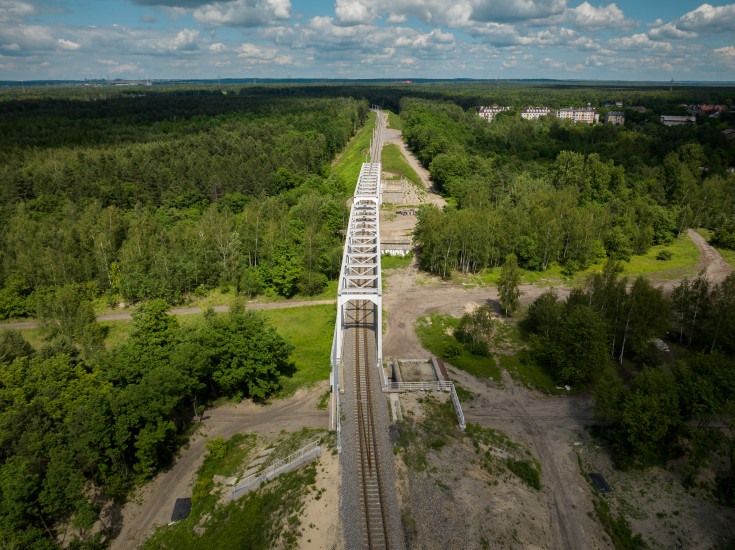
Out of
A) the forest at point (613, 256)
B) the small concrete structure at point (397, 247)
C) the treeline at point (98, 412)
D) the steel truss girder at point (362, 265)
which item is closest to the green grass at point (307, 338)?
the treeline at point (98, 412)

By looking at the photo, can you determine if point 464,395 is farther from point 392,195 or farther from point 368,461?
point 392,195

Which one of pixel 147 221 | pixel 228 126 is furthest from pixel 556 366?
pixel 228 126

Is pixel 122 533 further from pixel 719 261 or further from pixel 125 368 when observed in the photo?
pixel 719 261

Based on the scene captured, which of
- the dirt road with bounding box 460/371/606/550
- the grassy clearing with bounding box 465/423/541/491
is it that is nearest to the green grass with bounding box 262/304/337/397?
the dirt road with bounding box 460/371/606/550

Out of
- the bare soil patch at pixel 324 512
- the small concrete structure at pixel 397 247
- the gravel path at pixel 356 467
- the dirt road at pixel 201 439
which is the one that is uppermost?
the small concrete structure at pixel 397 247

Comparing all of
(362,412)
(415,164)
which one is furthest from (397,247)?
(415,164)

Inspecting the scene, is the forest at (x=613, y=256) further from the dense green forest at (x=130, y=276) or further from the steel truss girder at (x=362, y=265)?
the dense green forest at (x=130, y=276)
